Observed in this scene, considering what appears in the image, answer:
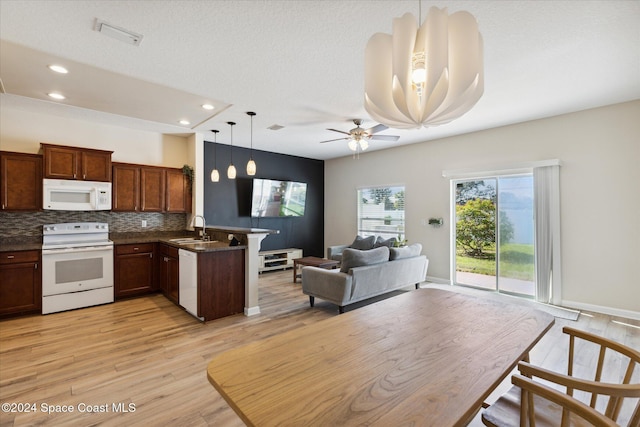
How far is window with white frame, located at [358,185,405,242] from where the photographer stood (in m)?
6.62

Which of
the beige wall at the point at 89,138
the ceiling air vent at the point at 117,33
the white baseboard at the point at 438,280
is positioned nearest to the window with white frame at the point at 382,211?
the white baseboard at the point at 438,280

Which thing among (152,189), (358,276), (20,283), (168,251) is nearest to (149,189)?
(152,189)

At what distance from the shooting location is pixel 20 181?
13.1 ft

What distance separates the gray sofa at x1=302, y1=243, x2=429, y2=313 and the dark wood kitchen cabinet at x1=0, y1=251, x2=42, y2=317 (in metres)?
3.48

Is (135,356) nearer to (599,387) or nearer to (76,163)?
(76,163)

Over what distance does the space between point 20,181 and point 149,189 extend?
1.55 m

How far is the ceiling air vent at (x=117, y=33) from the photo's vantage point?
2295mm

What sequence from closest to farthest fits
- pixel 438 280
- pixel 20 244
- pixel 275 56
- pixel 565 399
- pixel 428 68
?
pixel 565 399 < pixel 428 68 < pixel 275 56 < pixel 20 244 < pixel 438 280

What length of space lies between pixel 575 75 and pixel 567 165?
5.48 ft

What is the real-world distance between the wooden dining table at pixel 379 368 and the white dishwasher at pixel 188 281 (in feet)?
8.73

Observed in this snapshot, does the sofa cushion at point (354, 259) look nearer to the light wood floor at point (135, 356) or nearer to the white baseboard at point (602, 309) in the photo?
the light wood floor at point (135, 356)

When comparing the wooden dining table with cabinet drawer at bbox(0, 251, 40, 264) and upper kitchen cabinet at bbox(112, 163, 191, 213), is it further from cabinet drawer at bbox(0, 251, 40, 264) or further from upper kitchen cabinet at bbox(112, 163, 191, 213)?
upper kitchen cabinet at bbox(112, 163, 191, 213)

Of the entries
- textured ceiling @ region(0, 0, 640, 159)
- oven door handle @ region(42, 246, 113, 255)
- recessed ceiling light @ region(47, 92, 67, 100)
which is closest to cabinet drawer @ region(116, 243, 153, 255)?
oven door handle @ region(42, 246, 113, 255)

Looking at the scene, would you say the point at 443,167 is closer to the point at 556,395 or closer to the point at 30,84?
the point at 556,395
